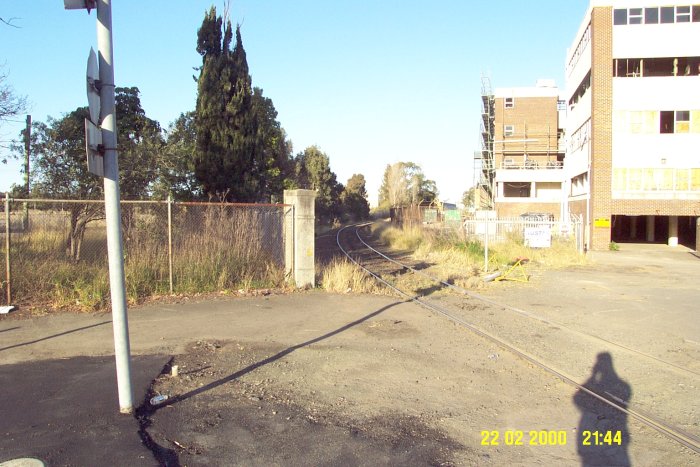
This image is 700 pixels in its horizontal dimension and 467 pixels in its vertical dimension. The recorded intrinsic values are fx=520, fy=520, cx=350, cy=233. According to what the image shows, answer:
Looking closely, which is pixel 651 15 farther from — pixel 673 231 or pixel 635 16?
pixel 673 231

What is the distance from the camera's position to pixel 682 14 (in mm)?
31172

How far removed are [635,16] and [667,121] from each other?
6.76 m

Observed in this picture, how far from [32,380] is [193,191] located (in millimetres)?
12318

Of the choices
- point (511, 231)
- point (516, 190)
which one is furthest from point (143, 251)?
point (516, 190)

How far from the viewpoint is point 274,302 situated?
10.6 meters

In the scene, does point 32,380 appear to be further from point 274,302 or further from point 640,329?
point 640,329

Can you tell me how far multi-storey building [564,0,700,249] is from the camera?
3059 centimetres

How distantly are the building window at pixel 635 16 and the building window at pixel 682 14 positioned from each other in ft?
7.02

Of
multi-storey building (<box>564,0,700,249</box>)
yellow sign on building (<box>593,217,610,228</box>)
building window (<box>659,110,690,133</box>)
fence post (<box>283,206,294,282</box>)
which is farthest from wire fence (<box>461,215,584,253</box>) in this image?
fence post (<box>283,206,294,282</box>)

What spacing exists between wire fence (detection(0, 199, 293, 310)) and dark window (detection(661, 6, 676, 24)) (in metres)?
30.2

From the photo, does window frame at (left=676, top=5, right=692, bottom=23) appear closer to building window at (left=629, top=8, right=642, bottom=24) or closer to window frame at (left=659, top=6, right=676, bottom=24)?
window frame at (left=659, top=6, right=676, bottom=24)

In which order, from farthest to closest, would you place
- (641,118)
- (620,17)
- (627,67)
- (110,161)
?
(627,67)
(620,17)
(641,118)
(110,161)
